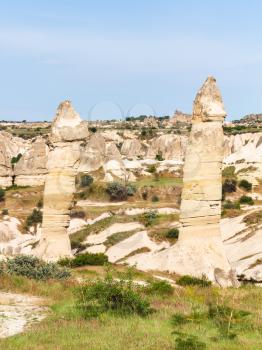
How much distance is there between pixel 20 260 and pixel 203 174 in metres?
5.80

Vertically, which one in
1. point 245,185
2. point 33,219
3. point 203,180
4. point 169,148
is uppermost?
point 169,148

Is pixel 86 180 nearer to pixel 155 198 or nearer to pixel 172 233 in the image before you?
pixel 155 198

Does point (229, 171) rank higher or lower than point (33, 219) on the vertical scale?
higher

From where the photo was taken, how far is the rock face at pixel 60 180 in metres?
20.6

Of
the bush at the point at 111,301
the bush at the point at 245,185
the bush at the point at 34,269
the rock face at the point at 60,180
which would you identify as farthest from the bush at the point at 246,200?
the bush at the point at 111,301

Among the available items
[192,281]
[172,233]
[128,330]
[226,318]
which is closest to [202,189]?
[192,281]

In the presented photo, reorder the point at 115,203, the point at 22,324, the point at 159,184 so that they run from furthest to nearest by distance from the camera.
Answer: the point at 159,184 < the point at 115,203 < the point at 22,324

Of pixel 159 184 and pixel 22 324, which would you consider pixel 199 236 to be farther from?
pixel 159 184

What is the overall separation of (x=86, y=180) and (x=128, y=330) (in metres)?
45.5

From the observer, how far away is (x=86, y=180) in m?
53.8

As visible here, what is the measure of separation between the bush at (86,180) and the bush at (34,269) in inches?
1460

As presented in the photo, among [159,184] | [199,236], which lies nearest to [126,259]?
[199,236]

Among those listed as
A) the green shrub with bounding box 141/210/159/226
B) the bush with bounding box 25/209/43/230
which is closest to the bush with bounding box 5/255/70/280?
the green shrub with bounding box 141/210/159/226

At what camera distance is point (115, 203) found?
47625 millimetres
